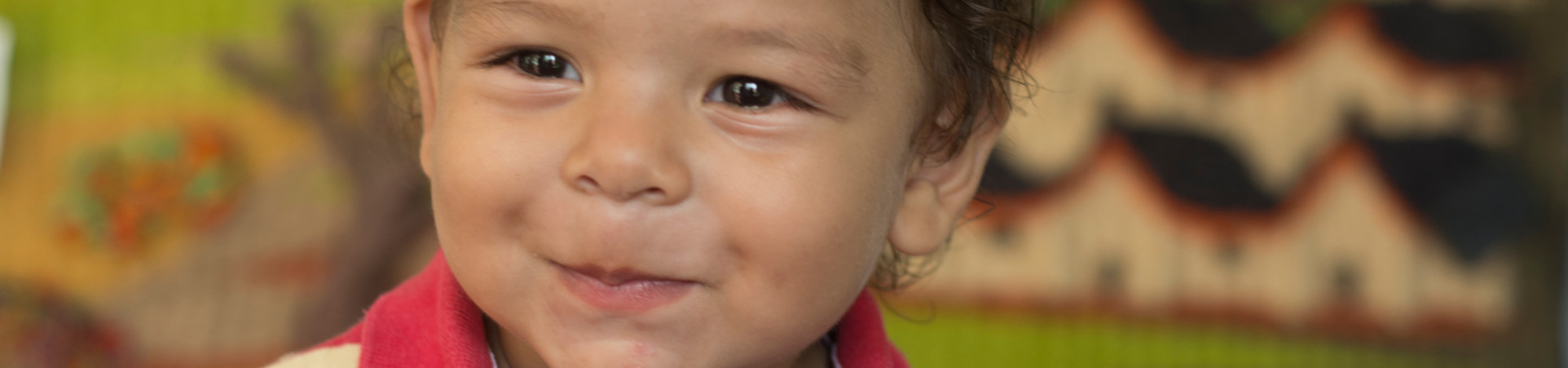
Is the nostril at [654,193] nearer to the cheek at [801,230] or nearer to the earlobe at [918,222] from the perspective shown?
the cheek at [801,230]

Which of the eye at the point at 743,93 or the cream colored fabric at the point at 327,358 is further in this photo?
the cream colored fabric at the point at 327,358

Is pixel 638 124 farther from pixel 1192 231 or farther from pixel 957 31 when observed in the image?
pixel 1192 231

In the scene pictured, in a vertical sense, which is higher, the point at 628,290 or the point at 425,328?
the point at 628,290

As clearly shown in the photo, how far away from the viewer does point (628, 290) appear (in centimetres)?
69

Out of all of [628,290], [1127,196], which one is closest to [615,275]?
[628,290]

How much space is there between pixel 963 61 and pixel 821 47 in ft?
0.63

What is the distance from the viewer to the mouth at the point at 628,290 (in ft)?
2.25

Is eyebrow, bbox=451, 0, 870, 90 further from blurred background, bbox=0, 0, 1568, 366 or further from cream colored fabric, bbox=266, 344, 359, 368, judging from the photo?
blurred background, bbox=0, 0, 1568, 366

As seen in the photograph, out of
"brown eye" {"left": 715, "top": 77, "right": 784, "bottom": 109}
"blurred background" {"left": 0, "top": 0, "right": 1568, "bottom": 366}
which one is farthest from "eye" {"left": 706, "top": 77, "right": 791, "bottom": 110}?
"blurred background" {"left": 0, "top": 0, "right": 1568, "bottom": 366}

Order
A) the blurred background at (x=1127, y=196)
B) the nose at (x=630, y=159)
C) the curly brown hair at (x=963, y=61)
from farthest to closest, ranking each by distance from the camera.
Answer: the blurred background at (x=1127, y=196) → the curly brown hair at (x=963, y=61) → the nose at (x=630, y=159)

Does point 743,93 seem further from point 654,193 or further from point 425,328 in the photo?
point 425,328

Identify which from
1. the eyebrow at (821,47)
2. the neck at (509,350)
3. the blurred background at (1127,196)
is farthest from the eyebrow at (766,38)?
the blurred background at (1127,196)

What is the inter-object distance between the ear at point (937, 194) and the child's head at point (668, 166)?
3.3 inches

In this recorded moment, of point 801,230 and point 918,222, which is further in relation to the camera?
point 918,222
